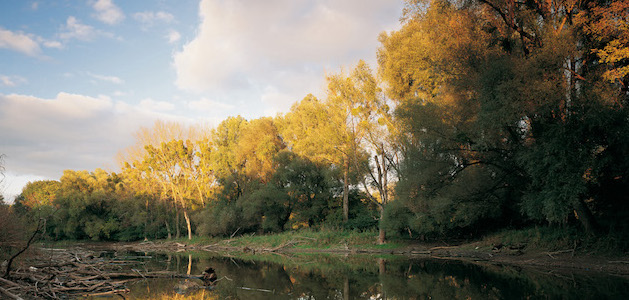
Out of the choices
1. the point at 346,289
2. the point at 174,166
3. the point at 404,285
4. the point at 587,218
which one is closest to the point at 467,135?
the point at 587,218

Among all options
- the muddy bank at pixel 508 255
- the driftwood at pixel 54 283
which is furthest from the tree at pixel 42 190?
the driftwood at pixel 54 283

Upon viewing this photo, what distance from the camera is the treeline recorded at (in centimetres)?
1423

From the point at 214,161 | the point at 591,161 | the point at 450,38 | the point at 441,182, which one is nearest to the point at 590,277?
the point at 591,161

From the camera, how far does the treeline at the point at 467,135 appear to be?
14.2 metres

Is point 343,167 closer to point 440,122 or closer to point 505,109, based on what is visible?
point 440,122

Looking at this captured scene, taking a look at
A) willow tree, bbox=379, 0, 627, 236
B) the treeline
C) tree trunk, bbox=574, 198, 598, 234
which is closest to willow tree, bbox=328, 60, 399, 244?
the treeline

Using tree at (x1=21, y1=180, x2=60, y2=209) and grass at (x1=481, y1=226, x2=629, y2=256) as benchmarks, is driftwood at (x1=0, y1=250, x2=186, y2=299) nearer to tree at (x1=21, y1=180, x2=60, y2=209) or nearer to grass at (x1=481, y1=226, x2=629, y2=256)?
grass at (x1=481, y1=226, x2=629, y2=256)

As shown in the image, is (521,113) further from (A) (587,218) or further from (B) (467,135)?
(A) (587,218)

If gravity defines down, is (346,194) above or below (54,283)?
above

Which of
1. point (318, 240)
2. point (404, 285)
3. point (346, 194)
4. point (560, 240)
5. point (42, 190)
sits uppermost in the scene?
point (42, 190)

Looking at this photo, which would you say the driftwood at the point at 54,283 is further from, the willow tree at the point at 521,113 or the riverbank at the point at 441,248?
the riverbank at the point at 441,248

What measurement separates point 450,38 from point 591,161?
26.0 feet

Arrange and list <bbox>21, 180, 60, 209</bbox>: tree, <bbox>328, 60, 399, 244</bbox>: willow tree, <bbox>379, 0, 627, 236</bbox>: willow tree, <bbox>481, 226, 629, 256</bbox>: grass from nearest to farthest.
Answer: <bbox>379, 0, 627, 236</bbox>: willow tree → <bbox>481, 226, 629, 256</bbox>: grass → <bbox>328, 60, 399, 244</bbox>: willow tree → <bbox>21, 180, 60, 209</bbox>: tree

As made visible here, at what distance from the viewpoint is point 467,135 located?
1719 centimetres
